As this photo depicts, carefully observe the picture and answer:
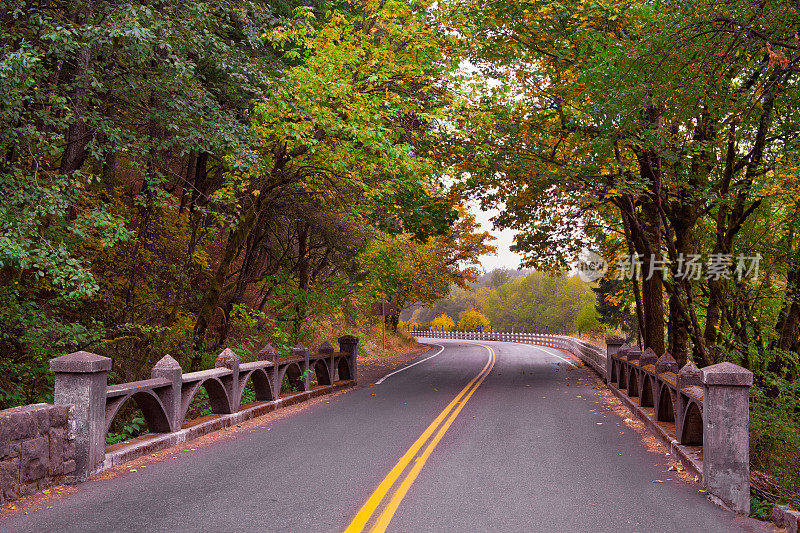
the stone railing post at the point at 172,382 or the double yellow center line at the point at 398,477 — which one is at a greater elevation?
the stone railing post at the point at 172,382

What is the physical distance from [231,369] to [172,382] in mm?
1877

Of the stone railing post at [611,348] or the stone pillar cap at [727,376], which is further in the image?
the stone railing post at [611,348]

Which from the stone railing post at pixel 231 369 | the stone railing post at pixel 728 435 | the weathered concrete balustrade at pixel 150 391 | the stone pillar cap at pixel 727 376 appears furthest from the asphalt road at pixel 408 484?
the stone pillar cap at pixel 727 376

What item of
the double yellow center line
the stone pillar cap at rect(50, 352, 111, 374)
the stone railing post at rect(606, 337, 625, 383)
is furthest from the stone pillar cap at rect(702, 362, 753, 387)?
the stone railing post at rect(606, 337, 625, 383)

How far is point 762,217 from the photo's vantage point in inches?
594

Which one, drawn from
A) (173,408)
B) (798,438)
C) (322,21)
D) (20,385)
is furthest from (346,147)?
(798,438)

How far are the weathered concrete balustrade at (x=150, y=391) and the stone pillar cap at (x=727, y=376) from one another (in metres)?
6.49

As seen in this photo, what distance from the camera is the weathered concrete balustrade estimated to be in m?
6.13

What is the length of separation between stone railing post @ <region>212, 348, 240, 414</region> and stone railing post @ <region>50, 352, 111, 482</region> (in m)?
3.36

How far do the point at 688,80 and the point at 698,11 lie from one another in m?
0.94

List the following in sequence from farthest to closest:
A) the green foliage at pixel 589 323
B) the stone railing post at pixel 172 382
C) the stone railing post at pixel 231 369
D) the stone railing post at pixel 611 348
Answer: the green foliage at pixel 589 323 < the stone railing post at pixel 611 348 < the stone railing post at pixel 231 369 < the stone railing post at pixel 172 382

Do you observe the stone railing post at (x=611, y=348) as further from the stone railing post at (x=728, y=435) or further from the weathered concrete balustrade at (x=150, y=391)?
the stone railing post at (x=728, y=435)

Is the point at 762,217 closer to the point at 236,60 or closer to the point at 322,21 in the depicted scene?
the point at 322,21

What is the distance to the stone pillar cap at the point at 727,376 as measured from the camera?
585cm
